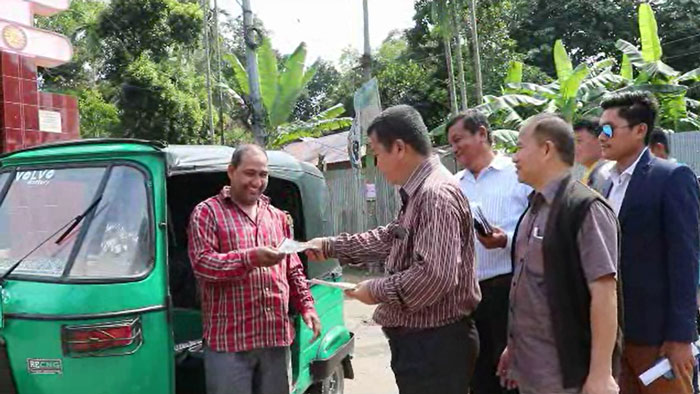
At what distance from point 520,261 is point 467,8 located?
1382cm

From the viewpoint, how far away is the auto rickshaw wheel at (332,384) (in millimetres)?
4414

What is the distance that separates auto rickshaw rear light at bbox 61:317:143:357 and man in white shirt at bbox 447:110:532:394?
1891mm

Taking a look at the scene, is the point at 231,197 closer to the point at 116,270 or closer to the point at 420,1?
the point at 116,270

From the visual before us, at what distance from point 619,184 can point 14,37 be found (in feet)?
27.1

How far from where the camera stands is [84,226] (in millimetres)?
2990

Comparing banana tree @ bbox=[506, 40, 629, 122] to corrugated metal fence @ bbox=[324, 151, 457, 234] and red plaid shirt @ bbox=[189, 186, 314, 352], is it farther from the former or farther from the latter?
red plaid shirt @ bbox=[189, 186, 314, 352]

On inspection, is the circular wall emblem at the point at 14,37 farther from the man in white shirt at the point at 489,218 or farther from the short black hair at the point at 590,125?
the short black hair at the point at 590,125

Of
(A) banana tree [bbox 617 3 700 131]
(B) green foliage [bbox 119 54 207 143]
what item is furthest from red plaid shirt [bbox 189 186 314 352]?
(B) green foliage [bbox 119 54 207 143]

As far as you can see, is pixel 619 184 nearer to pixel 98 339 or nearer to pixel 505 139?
pixel 98 339

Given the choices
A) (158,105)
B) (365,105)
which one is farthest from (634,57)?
(158,105)

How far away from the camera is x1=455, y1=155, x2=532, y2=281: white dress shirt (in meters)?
3.54

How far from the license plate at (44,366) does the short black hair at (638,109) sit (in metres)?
2.93

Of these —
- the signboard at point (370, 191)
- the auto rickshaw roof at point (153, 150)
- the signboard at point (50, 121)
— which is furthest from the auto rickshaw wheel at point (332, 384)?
the signboard at point (370, 191)

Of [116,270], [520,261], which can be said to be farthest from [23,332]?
[520,261]
